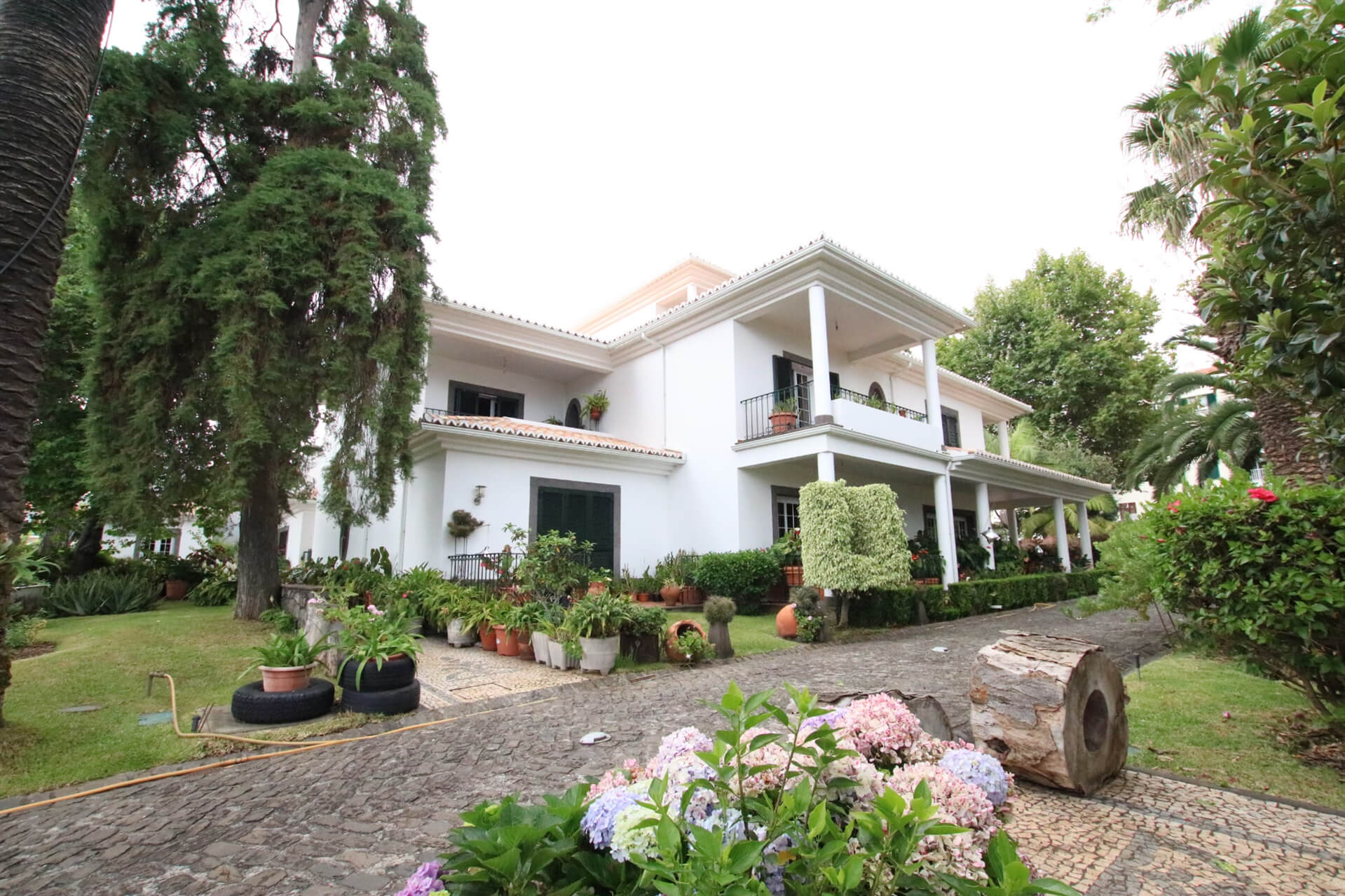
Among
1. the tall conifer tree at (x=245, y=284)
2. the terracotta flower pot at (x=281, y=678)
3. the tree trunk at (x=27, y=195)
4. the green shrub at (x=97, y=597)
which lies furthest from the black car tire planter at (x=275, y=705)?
the green shrub at (x=97, y=597)

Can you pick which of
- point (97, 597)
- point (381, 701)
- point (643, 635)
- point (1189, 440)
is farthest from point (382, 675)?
point (1189, 440)

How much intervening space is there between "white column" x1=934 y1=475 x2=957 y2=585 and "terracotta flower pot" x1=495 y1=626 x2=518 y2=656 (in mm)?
9150

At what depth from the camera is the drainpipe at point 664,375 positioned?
47.8ft

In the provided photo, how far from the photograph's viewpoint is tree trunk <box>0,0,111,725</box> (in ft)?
14.4

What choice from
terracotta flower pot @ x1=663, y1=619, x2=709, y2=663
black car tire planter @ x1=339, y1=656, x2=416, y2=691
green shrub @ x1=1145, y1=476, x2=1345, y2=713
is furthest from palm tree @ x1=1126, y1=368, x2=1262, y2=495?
black car tire planter @ x1=339, y1=656, x2=416, y2=691

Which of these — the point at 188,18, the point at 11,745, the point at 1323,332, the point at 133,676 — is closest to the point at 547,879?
the point at 1323,332

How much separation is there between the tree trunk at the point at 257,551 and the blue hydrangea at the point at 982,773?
35.5ft

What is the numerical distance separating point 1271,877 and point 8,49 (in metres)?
9.08

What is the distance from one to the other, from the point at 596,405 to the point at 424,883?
48.3 feet

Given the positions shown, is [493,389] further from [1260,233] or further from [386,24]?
[1260,233]

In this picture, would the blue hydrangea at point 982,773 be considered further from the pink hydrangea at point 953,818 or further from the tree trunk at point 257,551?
the tree trunk at point 257,551

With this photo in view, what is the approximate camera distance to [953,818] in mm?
1402

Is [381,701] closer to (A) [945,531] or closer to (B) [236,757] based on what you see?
(B) [236,757]

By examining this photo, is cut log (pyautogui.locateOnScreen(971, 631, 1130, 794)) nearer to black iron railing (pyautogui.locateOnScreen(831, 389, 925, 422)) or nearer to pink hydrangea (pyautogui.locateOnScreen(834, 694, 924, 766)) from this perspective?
pink hydrangea (pyautogui.locateOnScreen(834, 694, 924, 766))
